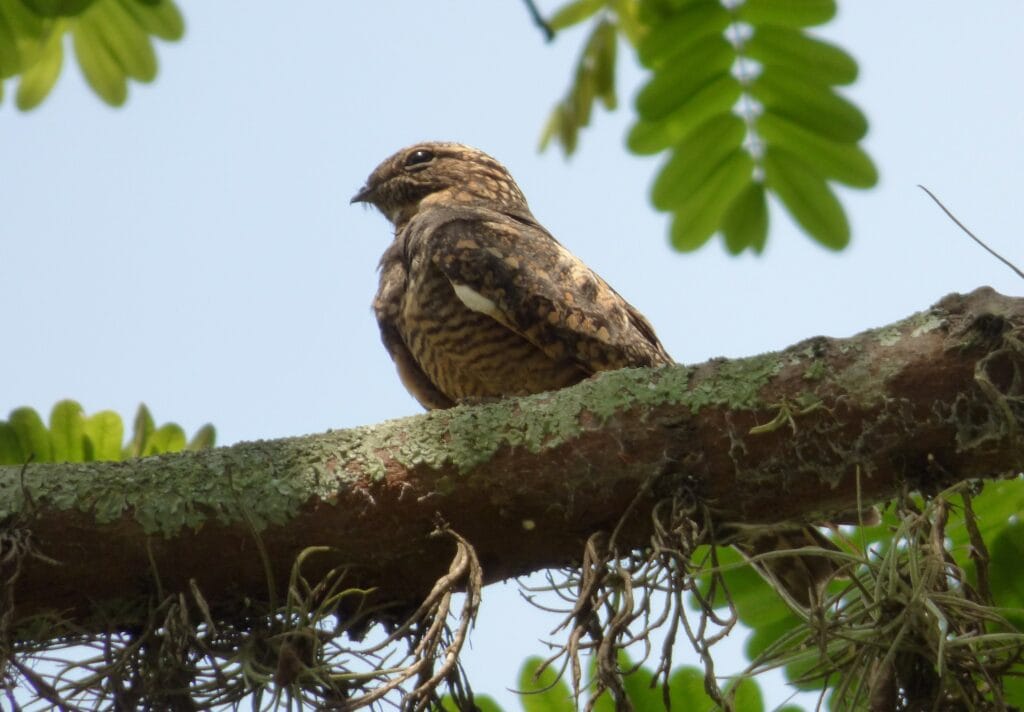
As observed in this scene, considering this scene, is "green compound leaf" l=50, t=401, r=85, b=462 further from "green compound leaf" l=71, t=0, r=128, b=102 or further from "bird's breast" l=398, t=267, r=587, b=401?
"bird's breast" l=398, t=267, r=587, b=401

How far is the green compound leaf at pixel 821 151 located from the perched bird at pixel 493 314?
137 cm

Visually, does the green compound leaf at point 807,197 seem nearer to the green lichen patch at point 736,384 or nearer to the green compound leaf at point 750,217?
the green compound leaf at point 750,217

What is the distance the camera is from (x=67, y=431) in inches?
147

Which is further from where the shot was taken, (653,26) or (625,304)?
(625,304)

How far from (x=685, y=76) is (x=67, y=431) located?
79.2 inches

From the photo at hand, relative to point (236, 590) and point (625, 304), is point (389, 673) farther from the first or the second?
point (625, 304)

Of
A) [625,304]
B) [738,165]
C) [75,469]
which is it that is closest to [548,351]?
[625,304]

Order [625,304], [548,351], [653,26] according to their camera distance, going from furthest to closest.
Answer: [625,304] < [548,351] < [653,26]

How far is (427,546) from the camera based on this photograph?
3.00 metres

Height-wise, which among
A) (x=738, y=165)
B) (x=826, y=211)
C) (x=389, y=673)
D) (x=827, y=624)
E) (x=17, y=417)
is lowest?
(x=827, y=624)

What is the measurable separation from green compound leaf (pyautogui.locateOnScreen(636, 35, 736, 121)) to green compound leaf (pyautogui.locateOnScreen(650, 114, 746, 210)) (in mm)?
103

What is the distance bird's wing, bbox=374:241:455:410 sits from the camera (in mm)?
4840

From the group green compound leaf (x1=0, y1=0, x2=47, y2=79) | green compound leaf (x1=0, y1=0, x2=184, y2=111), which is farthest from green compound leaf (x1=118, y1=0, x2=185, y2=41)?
green compound leaf (x1=0, y1=0, x2=47, y2=79)

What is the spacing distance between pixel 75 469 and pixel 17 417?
30.4 inches
